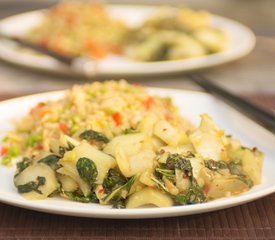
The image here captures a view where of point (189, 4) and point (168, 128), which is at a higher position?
point (168, 128)

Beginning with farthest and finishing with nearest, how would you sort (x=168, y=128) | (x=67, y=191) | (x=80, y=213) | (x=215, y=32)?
(x=215, y=32), (x=168, y=128), (x=67, y=191), (x=80, y=213)

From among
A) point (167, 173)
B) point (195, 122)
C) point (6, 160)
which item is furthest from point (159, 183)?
point (195, 122)

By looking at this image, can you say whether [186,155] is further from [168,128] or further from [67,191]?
[67,191]

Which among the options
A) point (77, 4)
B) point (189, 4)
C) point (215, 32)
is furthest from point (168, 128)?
point (189, 4)

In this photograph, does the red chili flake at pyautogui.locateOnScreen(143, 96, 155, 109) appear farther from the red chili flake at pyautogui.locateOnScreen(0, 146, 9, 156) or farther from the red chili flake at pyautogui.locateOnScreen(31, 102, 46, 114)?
the red chili flake at pyautogui.locateOnScreen(0, 146, 9, 156)

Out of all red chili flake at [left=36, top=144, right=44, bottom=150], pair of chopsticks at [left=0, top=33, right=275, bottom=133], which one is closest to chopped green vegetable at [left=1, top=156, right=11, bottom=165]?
red chili flake at [left=36, top=144, right=44, bottom=150]
